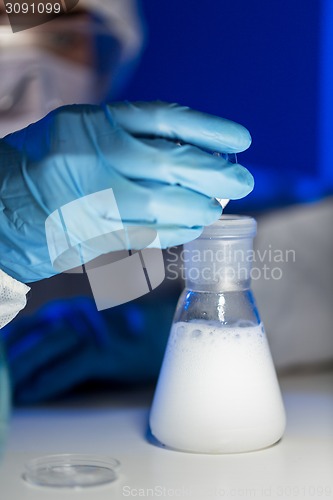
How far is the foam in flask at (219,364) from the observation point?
3.49 feet

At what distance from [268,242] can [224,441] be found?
69 cm

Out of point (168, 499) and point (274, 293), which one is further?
point (274, 293)

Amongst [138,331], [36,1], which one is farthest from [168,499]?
[36,1]

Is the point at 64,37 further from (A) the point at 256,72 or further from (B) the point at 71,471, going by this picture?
(B) the point at 71,471

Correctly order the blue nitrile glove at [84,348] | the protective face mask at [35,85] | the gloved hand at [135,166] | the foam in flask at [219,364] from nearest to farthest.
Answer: the gloved hand at [135,166] < the foam in flask at [219,364] < the blue nitrile glove at [84,348] < the protective face mask at [35,85]

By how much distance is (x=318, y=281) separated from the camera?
1695 millimetres

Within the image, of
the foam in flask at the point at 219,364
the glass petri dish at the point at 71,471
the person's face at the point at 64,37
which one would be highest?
the person's face at the point at 64,37

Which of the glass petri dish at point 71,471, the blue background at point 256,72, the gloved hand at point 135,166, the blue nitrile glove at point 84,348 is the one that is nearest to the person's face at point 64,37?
the blue background at point 256,72

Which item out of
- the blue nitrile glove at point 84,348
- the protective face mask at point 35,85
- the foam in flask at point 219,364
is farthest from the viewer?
the protective face mask at point 35,85

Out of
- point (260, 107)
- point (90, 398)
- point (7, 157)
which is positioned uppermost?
point (7, 157)

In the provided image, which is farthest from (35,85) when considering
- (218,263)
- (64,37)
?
(218,263)

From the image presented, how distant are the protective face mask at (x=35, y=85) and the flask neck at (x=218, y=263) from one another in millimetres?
758

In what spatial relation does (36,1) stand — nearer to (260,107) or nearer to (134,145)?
(260,107)

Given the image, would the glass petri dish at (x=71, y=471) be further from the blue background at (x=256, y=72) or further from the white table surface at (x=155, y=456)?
the blue background at (x=256, y=72)
